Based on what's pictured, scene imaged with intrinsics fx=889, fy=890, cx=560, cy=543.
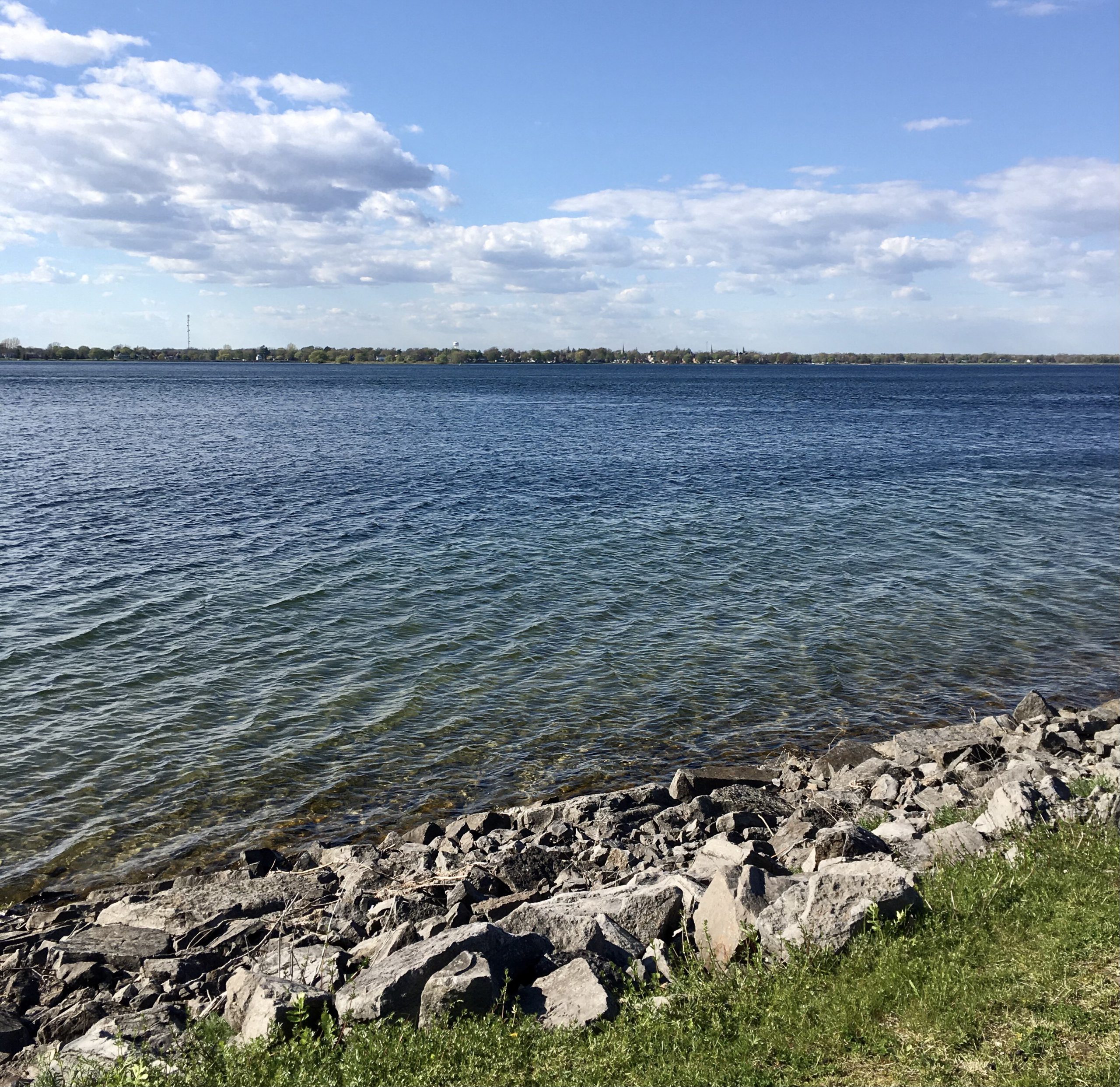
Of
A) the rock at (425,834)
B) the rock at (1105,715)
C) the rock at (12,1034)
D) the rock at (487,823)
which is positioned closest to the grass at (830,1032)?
the rock at (12,1034)

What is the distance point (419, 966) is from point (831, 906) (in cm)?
376

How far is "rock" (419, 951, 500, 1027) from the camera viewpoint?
7551 millimetres

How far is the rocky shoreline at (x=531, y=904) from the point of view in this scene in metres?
7.97

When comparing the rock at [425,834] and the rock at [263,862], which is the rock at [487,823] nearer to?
the rock at [425,834]

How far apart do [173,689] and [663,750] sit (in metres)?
10.5

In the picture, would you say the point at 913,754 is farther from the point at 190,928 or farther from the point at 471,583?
the point at 471,583

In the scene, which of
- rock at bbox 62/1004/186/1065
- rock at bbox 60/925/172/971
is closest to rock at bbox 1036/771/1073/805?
rock at bbox 62/1004/186/1065

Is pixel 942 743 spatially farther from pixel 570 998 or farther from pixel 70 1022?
pixel 70 1022

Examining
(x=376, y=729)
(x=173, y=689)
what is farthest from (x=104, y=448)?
(x=376, y=729)

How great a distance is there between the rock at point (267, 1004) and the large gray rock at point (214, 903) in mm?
2512

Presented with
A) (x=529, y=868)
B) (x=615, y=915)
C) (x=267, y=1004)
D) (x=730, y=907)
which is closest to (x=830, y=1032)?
(x=730, y=907)

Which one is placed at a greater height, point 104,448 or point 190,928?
point 104,448

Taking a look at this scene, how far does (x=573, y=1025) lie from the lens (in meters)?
7.42

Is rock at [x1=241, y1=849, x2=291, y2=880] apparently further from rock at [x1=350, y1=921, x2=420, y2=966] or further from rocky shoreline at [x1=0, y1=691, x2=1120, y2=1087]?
rock at [x1=350, y1=921, x2=420, y2=966]
